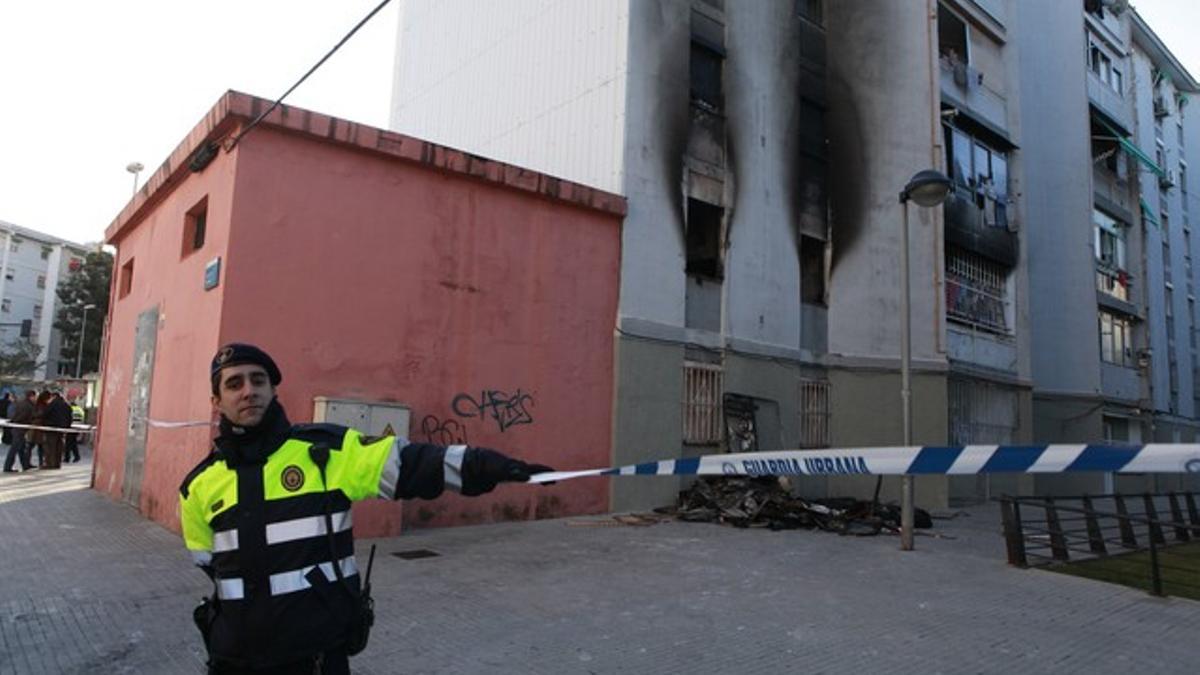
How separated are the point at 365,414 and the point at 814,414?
29.8 feet

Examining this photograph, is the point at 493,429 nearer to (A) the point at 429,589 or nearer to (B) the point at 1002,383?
(A) the point at 429,589

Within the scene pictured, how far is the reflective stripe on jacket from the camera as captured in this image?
2.32 m

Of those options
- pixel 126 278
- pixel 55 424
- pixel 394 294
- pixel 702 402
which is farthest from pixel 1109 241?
pixel 55 424

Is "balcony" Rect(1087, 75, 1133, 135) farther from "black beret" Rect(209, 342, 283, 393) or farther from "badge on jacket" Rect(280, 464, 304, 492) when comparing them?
"badge on jacket" Rect(280, 464, 304, 492)

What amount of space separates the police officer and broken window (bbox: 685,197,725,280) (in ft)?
36.1

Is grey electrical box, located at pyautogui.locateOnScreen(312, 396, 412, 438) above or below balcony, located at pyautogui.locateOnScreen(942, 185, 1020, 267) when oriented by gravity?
below

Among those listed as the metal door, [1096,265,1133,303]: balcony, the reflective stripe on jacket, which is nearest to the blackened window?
the metal door

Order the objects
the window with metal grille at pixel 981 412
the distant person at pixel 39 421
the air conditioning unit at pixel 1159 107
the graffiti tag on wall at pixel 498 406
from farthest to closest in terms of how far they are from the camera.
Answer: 1. the air conditioning unit at pixel 1159 107
2. the window with metal grille at pixel 981 412
3. the distant person at pixel 39 421
4. the graffiti tag on wall at pixel 498 406

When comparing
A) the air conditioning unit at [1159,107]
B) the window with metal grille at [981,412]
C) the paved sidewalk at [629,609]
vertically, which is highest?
the air conditioning unit at [1159,107]

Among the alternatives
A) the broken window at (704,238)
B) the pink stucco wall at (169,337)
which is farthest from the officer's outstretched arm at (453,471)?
the broken window at (704,238)

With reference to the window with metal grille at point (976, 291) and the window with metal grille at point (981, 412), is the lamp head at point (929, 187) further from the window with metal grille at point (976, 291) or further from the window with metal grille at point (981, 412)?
the window with metal grille at point (981, 412)

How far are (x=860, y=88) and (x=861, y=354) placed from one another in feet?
18.4

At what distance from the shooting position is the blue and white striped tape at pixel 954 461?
2.51 metres

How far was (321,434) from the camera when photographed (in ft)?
8.40
